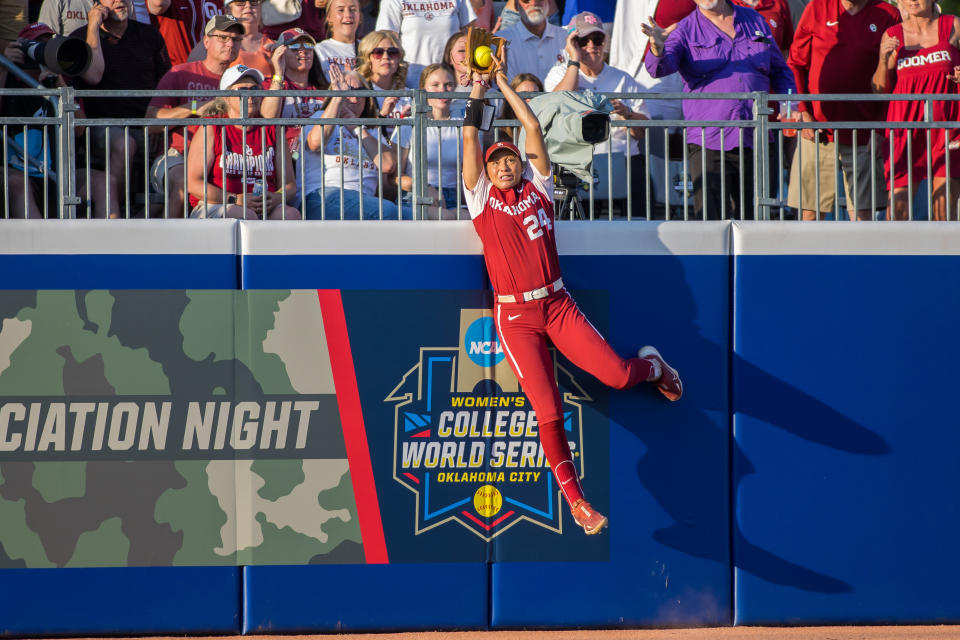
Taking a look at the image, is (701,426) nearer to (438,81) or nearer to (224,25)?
(438,81)

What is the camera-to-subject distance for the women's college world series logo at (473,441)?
6133 mm

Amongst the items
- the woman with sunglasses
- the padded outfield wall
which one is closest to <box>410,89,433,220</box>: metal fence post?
the padded outfield wall

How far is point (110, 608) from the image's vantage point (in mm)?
6016

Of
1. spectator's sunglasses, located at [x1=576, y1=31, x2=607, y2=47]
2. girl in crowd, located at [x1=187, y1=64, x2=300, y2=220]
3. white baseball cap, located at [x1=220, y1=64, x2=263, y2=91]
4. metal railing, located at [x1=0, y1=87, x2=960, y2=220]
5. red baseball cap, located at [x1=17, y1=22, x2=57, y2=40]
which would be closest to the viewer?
metal railing, located at [x1=0, y1=87, x2=960, y2=220]

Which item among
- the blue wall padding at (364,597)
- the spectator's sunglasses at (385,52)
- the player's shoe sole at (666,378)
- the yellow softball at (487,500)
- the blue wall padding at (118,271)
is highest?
the spectator's sunglasses at (385,52)

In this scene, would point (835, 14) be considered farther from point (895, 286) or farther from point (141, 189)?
point (141, 189)

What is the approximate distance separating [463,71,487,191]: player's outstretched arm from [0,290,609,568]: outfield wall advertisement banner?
0.62 meters

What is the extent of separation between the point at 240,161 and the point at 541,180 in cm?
202

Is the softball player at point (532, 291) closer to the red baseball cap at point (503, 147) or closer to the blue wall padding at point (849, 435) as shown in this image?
the red baseball cap at point (503, 147)

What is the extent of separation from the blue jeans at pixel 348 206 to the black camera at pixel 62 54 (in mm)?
1747

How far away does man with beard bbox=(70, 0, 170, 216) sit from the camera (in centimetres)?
782

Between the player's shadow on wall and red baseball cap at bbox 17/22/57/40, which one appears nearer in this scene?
the player's shadow on wall

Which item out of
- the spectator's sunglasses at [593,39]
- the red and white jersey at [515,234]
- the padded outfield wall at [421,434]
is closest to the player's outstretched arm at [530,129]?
the red and white jersey at [515,234]

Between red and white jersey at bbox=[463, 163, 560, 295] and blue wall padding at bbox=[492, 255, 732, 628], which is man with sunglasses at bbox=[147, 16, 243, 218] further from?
blue wall padding at bbox=[492, 255, 732, 628]
